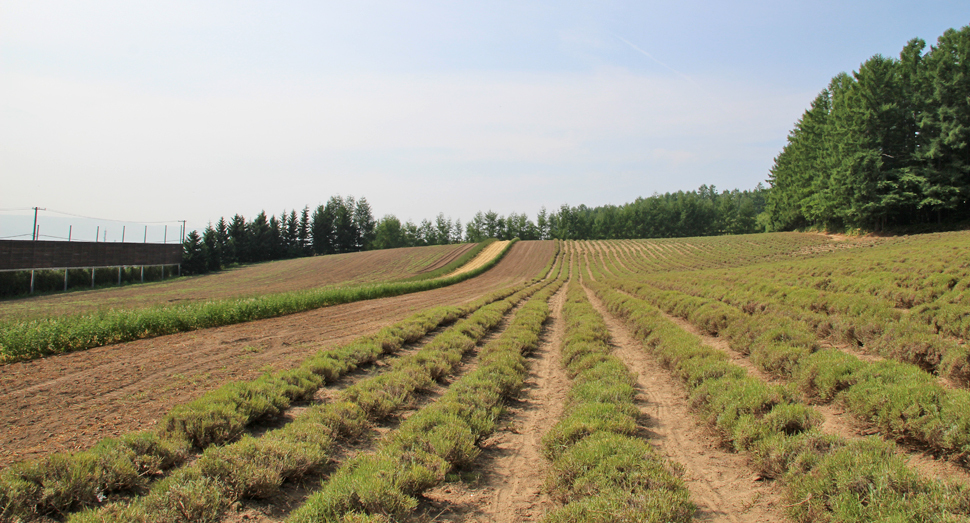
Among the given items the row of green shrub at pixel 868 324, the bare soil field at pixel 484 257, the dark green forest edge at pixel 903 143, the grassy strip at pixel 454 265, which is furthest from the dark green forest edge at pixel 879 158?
the row of green shrub at pixel 868 324

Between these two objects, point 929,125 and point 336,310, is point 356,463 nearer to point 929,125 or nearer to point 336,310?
point 336,310

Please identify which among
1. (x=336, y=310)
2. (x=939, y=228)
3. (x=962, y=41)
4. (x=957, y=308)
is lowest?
(x=336, y=310)

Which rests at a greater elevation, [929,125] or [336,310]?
[929,125]

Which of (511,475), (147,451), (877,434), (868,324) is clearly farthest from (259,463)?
(868,324)

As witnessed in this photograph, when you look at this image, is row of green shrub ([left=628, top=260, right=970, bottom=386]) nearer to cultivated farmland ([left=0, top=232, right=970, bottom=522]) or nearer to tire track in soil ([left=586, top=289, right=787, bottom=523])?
cultivated farmland ([left=0, top=232, right=970, bottom=522])

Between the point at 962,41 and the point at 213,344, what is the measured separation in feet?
218

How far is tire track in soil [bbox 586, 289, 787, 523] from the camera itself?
422 centimetres

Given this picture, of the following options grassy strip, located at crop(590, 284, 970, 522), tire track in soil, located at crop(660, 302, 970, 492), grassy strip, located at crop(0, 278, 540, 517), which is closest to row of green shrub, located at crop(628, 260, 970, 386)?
tire track in soil, located at crop(660, 302, 970, 492)

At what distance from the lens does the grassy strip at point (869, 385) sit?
4.65m

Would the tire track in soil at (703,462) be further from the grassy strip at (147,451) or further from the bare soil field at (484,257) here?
the bare soil field at (484,257)

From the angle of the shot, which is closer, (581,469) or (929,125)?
(581,469)

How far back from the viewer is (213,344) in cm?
1238

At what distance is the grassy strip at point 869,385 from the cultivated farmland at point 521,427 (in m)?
0.03

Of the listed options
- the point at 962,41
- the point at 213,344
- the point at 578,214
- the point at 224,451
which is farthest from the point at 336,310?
the point at 578,214
